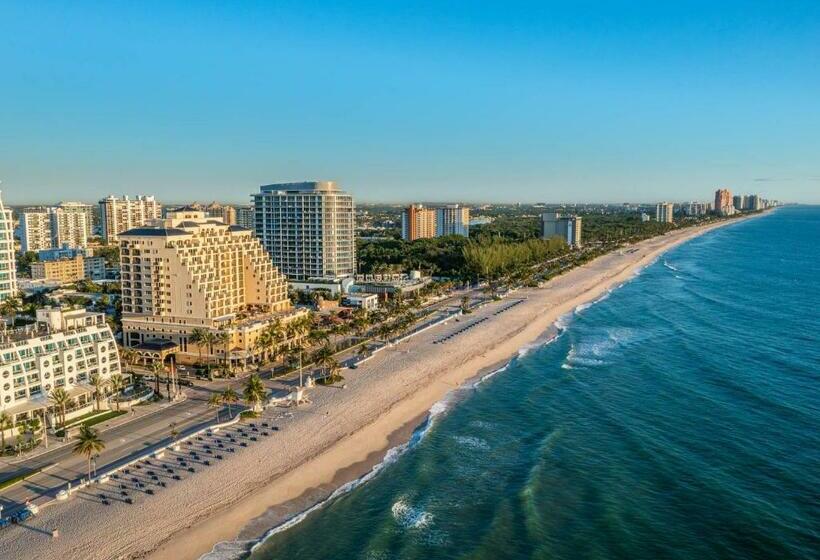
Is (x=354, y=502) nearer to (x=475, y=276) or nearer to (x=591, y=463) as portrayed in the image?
(x=591, y=463)

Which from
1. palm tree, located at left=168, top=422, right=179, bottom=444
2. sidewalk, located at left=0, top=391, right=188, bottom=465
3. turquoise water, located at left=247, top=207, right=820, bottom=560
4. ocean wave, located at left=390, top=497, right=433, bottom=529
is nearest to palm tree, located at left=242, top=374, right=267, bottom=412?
palm tree, located at left=168, top=422, right=179, bottom=444

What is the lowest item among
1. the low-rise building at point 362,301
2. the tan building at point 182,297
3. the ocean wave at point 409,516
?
the ocean wave at point 409,516

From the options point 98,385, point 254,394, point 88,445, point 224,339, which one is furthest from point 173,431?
point 224,339

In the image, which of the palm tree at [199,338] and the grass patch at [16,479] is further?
the palm tree at [199,338]

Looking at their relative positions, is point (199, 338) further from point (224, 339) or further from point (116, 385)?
point (116, 385)

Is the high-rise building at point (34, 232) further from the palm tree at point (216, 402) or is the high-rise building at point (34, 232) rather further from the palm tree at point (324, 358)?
the palm tree at point (216, 402)

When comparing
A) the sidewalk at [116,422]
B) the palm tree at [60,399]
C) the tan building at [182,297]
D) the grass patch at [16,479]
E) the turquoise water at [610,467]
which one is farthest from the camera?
the tan building at [182,297]

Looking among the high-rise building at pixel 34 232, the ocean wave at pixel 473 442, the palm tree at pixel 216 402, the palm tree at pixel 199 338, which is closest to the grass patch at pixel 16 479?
the palm tree at pixel 216 402
